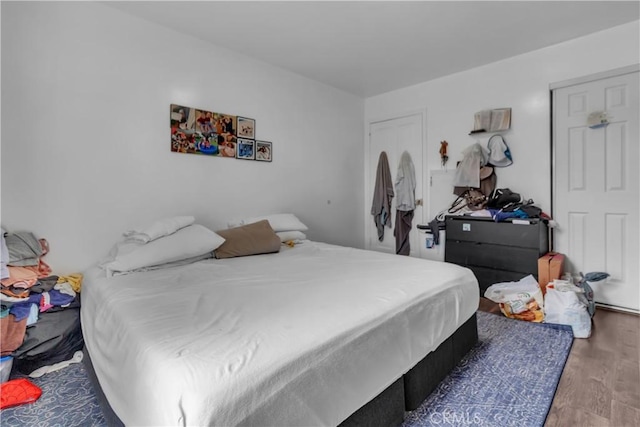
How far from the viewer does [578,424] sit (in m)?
1.46

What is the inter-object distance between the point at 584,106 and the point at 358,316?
3.35m

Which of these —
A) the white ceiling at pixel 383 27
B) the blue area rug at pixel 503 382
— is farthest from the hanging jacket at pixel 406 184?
the blue area rug at pixel 503 382

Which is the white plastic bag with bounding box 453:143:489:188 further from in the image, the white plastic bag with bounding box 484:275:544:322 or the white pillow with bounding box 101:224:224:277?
the white pillow with bounding box 101:224:224:277

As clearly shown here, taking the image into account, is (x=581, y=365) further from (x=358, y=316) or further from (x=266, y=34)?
(x=266, y=34)

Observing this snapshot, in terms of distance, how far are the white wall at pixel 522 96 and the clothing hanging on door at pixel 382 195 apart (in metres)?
0.67

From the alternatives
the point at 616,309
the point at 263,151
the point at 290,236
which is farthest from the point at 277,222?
the point at 616,309

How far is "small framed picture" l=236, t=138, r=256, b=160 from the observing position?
10.8 ft

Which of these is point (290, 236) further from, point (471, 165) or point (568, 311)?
point (568, 311)

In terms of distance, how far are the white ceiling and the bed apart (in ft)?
6.75

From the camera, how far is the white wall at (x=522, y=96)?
9.60 feet

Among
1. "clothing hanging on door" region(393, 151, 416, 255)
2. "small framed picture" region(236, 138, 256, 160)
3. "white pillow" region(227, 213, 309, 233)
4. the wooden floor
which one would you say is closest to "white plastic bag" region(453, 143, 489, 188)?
"clothing hanging on door" region(393, 151, 416, 255)

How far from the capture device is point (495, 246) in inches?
126

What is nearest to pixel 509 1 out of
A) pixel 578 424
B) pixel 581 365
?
pixel 581 365

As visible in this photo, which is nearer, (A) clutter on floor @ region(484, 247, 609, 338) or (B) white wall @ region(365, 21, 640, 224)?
(A) clutter on floor @ region(484, 247, 609, 338)
